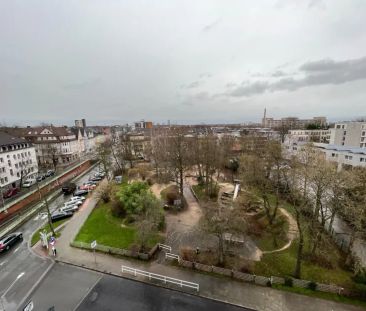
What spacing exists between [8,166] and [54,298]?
36.8 metres

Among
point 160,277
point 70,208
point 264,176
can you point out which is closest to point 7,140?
point 70,208

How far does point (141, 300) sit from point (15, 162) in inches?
1700

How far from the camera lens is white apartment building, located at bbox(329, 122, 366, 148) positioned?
5844 cm

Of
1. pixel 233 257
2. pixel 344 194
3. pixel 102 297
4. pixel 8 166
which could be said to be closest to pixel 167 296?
pixel 102 297

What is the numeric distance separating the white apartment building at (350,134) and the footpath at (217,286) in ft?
197

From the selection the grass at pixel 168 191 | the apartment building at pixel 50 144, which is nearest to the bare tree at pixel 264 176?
the grass at pixel 168 191

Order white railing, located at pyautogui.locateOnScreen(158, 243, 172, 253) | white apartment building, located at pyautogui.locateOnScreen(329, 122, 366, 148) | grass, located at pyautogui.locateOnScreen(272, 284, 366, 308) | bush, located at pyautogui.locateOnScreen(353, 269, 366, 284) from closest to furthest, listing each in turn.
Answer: grass, located at pyautogui.locateOnScreen(272, 284, 366, 308) → bush, located at pyautogui.locateOnScreen(353, 269, 366, 284) → white railing, located at pyautogui.locateOnScreen(158, 243, 172, 253) → white apartment building, located at pyautogui.locateOnScreen(329, 122, 366, 148)

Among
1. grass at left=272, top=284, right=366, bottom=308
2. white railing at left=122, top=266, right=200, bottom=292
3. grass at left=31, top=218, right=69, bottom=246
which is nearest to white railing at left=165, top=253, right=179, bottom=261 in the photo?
white railing at left=122, top=266, right=200, bottom=292

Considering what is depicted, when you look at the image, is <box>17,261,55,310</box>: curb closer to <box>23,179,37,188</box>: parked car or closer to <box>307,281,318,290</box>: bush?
<box>307,281,318,290</box>: bush

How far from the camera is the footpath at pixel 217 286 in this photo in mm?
13523

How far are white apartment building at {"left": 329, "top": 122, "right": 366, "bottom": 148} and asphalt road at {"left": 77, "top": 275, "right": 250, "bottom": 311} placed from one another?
64.5m

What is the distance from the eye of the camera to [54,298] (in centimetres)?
1451

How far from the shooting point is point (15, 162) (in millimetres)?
43406

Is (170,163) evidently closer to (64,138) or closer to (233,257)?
(233,257)
